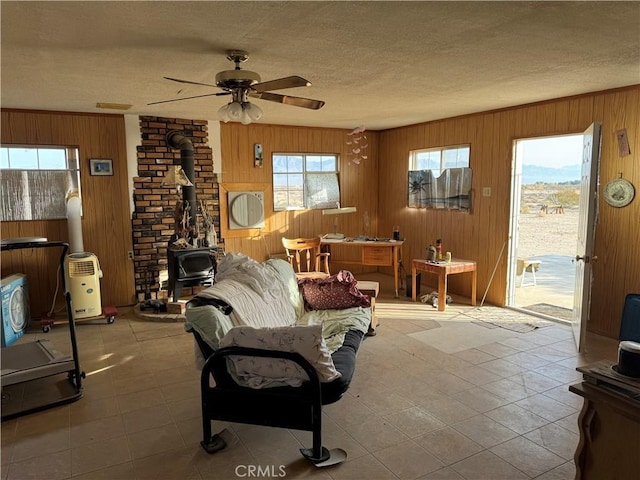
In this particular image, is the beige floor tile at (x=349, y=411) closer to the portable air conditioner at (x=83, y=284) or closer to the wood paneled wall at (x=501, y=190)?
the wood paneled wall at (x=501, y=190)

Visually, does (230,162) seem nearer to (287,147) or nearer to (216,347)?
(287,147)

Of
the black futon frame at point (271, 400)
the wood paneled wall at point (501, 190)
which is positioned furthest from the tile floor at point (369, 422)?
the wood paneled wall at point (501, 190)

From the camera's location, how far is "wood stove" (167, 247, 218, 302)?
4863mm

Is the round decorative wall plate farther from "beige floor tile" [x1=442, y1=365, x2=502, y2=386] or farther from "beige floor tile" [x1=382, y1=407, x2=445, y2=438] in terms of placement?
"beige floor tile" [x1=382, y1=407, x2=445, y2=438]

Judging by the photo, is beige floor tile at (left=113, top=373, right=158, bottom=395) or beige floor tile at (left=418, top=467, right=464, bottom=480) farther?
beige floor tile at (left=113, top=373, right=158, bottom=395)

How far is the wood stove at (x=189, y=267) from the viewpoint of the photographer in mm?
4863

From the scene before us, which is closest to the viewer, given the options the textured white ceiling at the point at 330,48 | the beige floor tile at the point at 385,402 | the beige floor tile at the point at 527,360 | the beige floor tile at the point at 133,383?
the textured white ceiling at the point at 330,48

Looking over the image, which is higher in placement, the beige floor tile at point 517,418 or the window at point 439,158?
the window at point 439,158

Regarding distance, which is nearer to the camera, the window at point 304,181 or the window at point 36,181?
the window at point 36,181

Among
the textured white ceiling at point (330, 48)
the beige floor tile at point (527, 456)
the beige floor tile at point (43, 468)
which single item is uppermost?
the textured white ceiling at point (330, 48)

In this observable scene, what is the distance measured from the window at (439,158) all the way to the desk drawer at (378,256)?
1.26 meters

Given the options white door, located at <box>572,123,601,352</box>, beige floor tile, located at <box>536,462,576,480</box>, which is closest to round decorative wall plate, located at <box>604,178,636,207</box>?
white door, located at <box>572,123,601,352</box>

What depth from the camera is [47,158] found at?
4.91 metres

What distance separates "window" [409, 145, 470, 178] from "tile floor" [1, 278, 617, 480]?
2.53m
